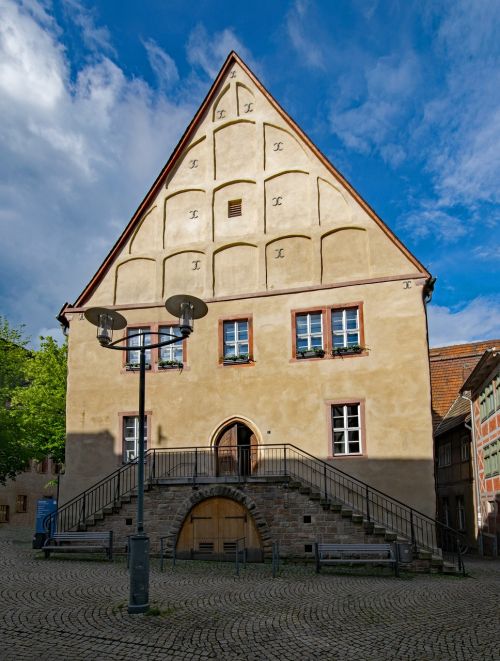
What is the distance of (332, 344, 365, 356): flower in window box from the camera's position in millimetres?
19252

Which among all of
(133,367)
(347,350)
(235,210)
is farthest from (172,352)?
(347,350)

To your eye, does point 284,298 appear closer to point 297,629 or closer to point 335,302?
point 335,302

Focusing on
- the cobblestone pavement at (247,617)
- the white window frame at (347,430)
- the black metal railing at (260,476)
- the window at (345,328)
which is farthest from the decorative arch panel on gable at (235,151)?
the cobblestone pavement at (247,617)

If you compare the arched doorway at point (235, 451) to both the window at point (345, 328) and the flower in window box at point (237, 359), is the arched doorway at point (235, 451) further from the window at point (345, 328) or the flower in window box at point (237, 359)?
the window at point (345, 328)

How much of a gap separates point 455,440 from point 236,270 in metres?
16.1

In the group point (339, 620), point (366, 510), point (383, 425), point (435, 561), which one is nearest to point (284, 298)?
point (383, 425)

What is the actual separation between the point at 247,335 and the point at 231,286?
1.78 metres

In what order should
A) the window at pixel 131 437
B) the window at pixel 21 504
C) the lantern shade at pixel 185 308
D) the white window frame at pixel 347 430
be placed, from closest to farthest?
the lantern shade at pixel 185 308
the white window frame at pixel 347 430
the window at pixel 131 437
the window at pixel 21 504

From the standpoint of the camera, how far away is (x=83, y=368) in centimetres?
2173

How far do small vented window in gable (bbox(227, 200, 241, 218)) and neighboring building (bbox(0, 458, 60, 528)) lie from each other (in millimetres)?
22058

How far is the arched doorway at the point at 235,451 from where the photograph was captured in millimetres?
19719

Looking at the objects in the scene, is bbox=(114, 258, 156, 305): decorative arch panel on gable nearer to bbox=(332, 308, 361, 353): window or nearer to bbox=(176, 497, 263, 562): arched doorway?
bbox=(332, 308, 361, 353): window

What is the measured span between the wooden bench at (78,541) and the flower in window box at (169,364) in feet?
18.9

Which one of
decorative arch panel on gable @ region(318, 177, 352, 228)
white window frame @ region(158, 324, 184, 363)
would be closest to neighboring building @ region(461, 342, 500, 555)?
decorative arch panel on gable @ region(318, 177, 352, 228)
